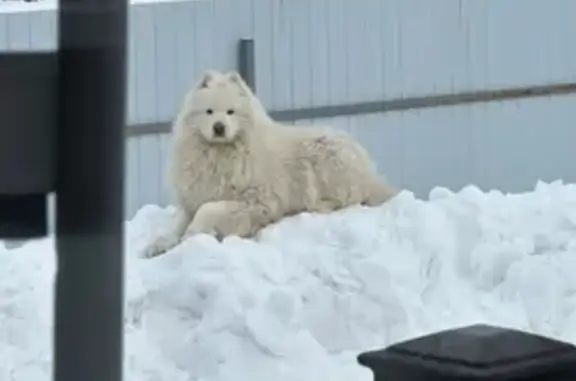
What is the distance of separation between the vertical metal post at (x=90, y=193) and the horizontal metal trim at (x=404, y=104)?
8118mm

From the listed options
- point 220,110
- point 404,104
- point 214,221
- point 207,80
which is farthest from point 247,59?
point 214,221

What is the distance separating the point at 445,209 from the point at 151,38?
303 cm

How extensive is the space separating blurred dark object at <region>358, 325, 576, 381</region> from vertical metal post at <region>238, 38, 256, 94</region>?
7.99m

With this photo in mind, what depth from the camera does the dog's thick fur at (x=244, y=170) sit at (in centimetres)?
817

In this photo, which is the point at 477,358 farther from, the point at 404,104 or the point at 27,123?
the point at 404,104

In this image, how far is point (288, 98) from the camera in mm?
10633

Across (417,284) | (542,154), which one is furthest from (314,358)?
(542,154)

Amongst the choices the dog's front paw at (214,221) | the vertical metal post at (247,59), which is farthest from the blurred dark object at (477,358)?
the vertical metal post at (247,59)

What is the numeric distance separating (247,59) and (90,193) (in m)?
8.47

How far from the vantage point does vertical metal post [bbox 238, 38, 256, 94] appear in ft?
33.8

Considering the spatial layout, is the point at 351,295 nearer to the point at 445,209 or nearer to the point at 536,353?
the point at 445,209

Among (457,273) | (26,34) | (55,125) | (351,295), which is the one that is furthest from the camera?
(26,34)

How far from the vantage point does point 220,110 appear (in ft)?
27.0

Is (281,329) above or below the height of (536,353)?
below
